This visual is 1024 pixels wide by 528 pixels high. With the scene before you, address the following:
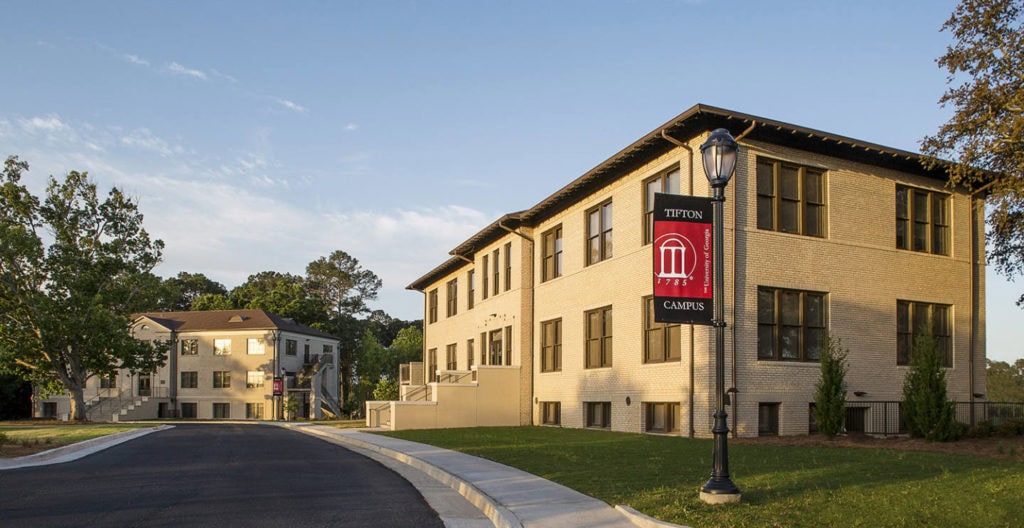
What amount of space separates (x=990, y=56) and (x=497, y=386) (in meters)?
19.4

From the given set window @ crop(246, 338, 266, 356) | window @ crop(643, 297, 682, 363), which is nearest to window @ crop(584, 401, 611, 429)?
window @ crop(643, 297, 682, 363)

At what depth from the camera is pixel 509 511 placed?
33.3 ft

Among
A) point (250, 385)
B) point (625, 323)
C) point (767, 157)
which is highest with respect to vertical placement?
point (767, 157)

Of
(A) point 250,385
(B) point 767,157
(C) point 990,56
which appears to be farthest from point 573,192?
(A) point 250,385

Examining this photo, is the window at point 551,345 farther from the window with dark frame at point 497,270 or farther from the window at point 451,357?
the window at point 451,357

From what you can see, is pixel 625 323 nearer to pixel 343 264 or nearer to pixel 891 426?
pixel 891 426

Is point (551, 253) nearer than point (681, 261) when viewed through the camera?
No

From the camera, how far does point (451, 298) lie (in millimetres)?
45500

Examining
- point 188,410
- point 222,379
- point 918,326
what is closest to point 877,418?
point 918,326

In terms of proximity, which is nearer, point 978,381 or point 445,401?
point 978,381

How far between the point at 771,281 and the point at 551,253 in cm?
1118

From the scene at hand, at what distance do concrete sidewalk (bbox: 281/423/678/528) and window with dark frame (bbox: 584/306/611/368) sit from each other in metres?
9.19

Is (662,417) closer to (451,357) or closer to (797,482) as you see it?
(797,482)

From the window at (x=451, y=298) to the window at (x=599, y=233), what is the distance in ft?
54.7
